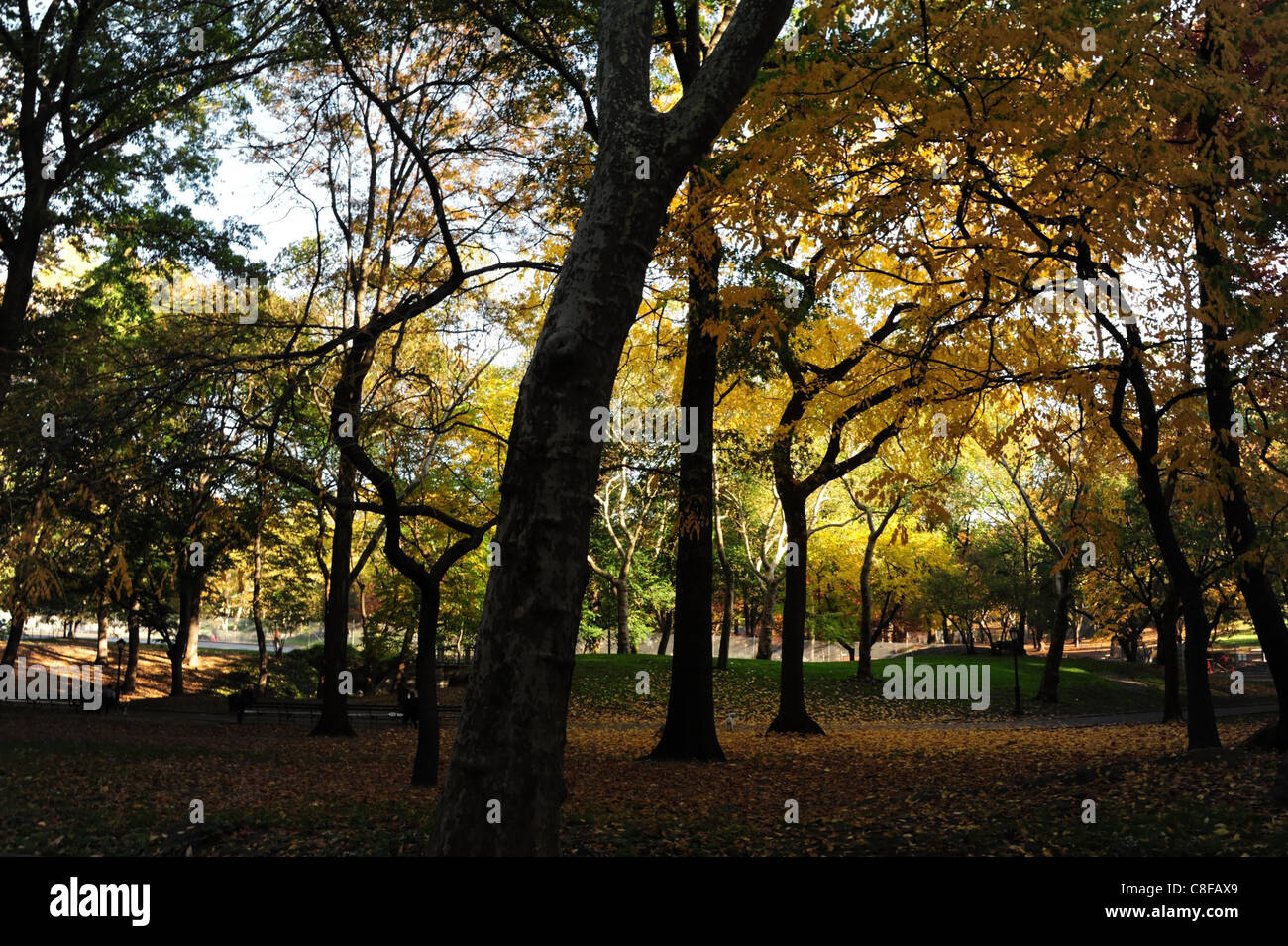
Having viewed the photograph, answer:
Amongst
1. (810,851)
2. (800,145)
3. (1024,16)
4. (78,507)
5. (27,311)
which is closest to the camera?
(78,507)

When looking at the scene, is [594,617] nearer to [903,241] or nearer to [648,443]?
[648,443]

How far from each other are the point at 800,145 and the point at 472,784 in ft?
22.3

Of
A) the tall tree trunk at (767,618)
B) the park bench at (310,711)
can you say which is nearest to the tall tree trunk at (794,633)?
the park bench at (310,711)

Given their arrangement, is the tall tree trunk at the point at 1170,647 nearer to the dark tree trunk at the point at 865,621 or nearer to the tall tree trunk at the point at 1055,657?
the tall tree trunk at the point at 1055,657

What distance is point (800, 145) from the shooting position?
29.6 feet

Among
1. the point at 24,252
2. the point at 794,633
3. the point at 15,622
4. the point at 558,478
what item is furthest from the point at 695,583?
the point at 15,622

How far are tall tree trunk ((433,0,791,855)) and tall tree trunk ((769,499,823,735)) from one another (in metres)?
14.6

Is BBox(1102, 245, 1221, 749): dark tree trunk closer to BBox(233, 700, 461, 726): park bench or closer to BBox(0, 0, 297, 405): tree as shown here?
BBox(0, 0, 297, 405): tree

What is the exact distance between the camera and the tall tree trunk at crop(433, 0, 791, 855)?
4.95 metres

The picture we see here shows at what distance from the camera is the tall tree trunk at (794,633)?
2016cm

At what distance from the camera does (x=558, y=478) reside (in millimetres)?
5098

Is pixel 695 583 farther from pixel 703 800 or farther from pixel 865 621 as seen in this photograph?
pixel 865 621

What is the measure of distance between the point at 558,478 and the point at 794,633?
16006mm
